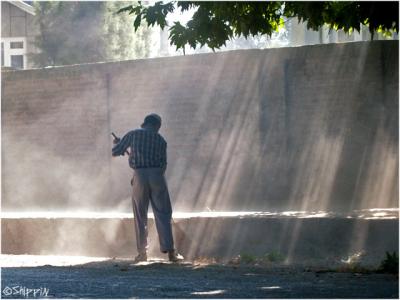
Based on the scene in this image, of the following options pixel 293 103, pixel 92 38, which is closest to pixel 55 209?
pixel 293 103

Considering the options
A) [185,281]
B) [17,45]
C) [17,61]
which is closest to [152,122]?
[185,281]

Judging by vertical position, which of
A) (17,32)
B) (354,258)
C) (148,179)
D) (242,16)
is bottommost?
(354,258)

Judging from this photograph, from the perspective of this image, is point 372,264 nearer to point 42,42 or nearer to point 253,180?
point 253,180

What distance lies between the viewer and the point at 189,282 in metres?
8.24

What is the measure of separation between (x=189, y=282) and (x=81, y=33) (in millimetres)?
30100

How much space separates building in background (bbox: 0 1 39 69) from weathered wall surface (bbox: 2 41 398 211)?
71.7 ft

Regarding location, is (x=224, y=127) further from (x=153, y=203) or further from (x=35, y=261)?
(x=35, y=261)

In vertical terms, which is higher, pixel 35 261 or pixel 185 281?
pixel 185 281

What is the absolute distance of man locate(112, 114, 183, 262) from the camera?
10.9 m

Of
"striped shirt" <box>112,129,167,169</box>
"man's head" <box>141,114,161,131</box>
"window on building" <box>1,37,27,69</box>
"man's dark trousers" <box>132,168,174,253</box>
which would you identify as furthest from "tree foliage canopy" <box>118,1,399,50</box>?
"window on building" <box>1,37,27,69</box>

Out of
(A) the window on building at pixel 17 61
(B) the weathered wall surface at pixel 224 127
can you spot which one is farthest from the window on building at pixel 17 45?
(B) the weathered wall surface at pixel 224 127

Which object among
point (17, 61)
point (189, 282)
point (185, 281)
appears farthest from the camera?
point (17, 61)

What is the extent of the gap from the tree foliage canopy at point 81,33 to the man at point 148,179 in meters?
26.4

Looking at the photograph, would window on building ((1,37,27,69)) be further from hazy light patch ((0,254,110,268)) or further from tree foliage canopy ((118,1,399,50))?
hazy light patch ((0,254,110,268))
